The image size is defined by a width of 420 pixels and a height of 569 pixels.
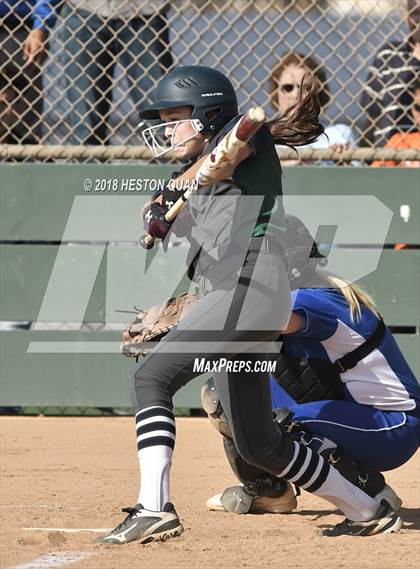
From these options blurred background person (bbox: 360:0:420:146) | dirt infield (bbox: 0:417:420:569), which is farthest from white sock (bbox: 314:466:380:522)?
blurred background person (bbox: 360:0:420:146)

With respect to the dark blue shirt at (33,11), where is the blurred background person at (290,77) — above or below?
below

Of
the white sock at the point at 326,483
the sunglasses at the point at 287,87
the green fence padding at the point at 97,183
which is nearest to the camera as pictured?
the white sock at the point at 326,483

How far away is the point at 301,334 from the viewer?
393 cm

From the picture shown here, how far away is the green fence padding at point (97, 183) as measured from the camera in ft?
20.3

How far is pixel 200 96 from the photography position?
148 inches

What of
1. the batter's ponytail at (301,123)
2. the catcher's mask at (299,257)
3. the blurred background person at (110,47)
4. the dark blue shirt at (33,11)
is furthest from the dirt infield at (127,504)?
the dark blue shirt at (33,11)

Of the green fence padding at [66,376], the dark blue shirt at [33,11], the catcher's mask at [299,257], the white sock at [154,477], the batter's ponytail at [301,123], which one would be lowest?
the green fence padding at [66,376]

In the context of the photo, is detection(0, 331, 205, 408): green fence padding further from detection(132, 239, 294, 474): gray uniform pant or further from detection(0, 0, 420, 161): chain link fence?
detection(132, 239, 294, 474): gray uniform pant

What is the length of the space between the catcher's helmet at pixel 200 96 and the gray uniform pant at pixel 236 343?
55cm

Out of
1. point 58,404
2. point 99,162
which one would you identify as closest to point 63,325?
point 58,404

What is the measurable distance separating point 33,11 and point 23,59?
0.95 ft

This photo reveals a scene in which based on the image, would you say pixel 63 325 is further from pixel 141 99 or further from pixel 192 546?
pixel 192 546

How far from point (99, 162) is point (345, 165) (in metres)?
1.49

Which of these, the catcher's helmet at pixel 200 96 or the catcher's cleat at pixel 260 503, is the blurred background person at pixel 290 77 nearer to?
the catcher's helmet at pixel 200 96
